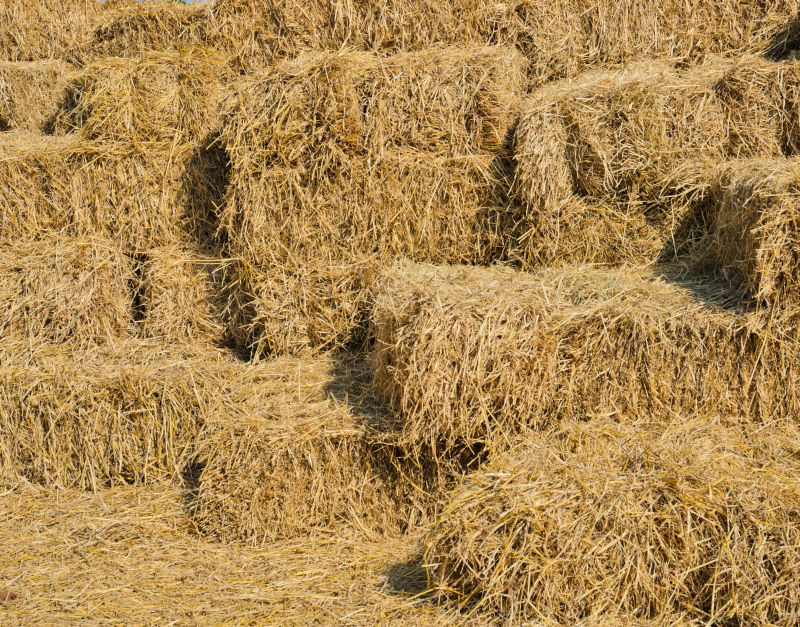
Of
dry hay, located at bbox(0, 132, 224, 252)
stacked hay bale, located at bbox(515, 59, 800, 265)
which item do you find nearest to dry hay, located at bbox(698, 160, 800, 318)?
stacked hay bale, located at bbox(515, 59, 800, 265)

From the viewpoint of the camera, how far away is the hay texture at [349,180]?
181 inches

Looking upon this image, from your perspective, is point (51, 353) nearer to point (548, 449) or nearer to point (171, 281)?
point (171, 281)

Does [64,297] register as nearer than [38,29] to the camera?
Yes

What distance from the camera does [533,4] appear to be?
16.9 ft

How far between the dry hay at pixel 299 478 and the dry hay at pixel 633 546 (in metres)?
0.77

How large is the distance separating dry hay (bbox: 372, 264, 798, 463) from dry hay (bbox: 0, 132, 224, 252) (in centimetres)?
178

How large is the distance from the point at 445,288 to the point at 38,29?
521cm

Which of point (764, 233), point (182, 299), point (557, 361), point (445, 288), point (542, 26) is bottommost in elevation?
point (557, 361)

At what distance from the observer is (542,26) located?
521 cm

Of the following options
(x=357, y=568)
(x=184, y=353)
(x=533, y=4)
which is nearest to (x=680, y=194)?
(x=533, y=4)

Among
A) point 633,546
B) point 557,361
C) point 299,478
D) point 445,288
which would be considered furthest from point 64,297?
point 633,546

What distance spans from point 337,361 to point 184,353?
2.83 ft

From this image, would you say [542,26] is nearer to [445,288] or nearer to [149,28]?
[445,288]

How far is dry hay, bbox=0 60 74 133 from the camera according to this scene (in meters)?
6.55
